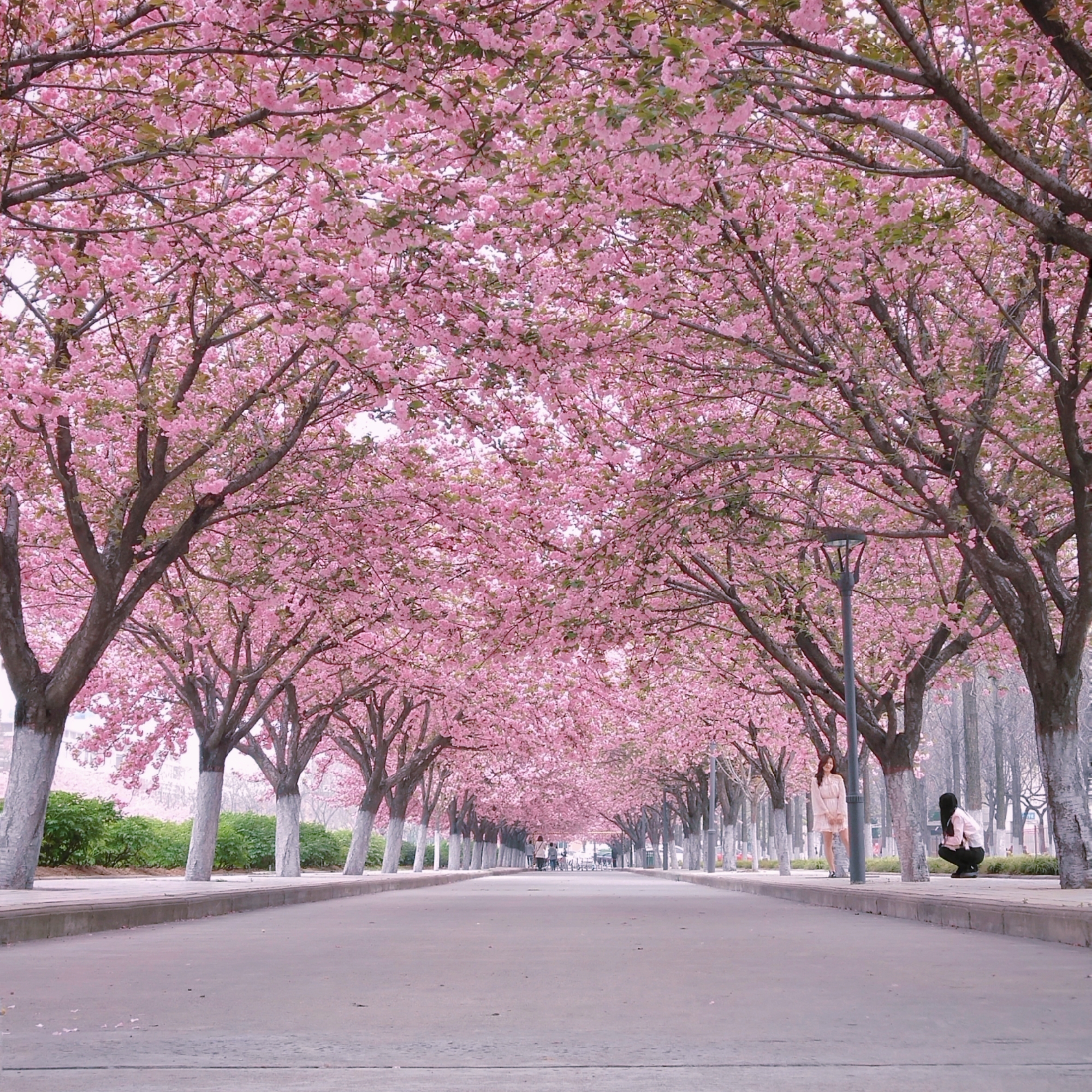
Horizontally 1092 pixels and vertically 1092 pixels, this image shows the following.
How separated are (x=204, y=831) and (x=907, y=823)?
1235cm

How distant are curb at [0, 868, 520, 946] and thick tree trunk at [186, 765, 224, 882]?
2098mm

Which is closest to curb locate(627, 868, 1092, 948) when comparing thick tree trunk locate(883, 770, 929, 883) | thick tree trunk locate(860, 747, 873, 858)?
thick tree trunk locate(883, 770, 929, 883)

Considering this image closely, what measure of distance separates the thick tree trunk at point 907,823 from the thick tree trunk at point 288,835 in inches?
517

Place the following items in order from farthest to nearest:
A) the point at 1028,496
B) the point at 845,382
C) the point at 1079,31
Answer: the point at 1028,496 < the point at 845,382 < the point at 1079,31

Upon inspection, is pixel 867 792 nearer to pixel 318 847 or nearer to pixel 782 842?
pixel 782 842

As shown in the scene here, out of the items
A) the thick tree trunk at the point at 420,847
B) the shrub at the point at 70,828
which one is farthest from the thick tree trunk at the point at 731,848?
the shrub at the point at 70,828

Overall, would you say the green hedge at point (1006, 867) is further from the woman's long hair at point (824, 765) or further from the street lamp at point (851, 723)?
the street lamp at point (851, 723)

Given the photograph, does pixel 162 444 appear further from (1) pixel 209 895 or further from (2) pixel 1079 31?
(2) pixel 1079 31

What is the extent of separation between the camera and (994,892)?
14.9m

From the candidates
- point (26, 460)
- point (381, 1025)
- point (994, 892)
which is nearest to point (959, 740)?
point (994, 892)

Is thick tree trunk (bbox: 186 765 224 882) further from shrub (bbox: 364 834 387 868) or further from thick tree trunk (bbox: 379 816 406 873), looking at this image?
shrub (bbox: 364 834 387 868)

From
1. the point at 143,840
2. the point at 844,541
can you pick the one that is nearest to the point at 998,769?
the point at 143,840

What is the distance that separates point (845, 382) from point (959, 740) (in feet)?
205

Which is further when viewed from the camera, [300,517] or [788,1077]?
[300,517]
